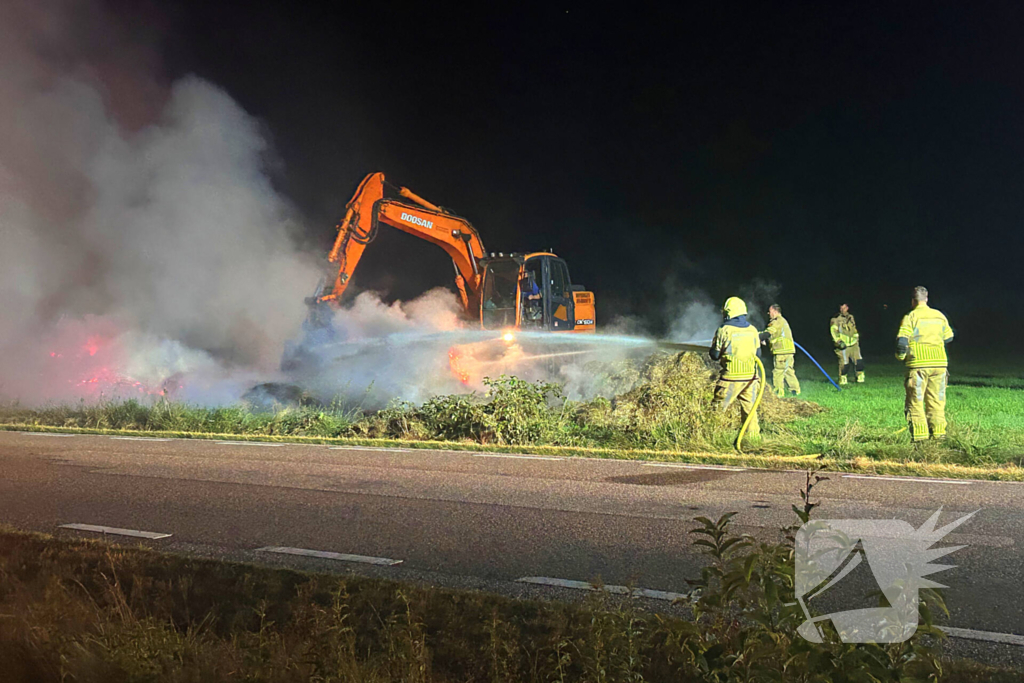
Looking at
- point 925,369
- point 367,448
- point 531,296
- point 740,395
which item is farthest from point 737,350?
point 531,296

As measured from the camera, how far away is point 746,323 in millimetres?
10594

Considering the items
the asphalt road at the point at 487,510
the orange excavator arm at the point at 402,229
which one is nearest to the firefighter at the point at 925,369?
the asphalt road at the point at 487,510

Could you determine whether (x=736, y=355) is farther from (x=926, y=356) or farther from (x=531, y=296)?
(x=531, y=296)

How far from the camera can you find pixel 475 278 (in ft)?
59.5

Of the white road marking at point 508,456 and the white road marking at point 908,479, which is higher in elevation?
the white road marking at point 508,456

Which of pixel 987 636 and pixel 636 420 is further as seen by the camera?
pixel 636 420

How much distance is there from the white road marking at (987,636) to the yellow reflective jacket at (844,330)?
1571 centimetres

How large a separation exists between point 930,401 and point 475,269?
10050mm

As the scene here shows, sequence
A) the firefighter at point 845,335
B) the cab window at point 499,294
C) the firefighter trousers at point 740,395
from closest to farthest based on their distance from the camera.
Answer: the firefighter trousers at point 740,395, the cab window at point 499,294, the firefighter at point 845,335

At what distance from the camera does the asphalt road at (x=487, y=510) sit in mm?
5367

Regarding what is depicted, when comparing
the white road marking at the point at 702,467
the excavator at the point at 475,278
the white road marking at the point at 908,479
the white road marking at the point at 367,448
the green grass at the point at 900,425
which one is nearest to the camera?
the white road marking at the point at 908,479

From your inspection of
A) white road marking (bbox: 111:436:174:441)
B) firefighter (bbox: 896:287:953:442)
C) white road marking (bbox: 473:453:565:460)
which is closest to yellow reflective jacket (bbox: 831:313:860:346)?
firefighter (bbox: 896:287:953:442)

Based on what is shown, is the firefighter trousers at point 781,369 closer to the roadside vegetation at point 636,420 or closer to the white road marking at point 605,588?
the roadside vegetation at point 636,420

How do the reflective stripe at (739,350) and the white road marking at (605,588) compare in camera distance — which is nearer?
the white road marking at (605,588)
